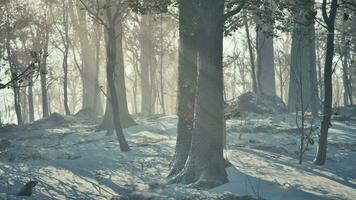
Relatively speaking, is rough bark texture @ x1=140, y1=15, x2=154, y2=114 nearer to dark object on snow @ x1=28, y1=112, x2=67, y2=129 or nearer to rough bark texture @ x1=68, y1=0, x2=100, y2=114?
rough bark texture @ x1=68, y1=0, x2=100, y2=114

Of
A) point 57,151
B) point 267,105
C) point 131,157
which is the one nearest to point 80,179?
point 131,157

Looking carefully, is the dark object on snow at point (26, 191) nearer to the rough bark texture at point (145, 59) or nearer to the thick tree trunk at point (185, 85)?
the thick tree trunk at point (185, 85)

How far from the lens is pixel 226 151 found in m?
15.9

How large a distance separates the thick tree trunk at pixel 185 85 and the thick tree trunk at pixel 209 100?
144 cm

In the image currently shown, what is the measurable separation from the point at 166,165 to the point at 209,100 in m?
3.96

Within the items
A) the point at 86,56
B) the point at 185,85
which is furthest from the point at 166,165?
the point at 86,56

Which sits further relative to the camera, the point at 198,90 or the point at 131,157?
the point at 131,157

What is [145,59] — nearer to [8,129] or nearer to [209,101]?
[8,129]

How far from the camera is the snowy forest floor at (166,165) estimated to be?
37.8 feet

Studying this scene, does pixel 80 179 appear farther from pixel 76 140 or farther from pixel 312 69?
pixel 312 69

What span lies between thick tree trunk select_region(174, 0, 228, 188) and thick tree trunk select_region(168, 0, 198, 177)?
56.7 inches

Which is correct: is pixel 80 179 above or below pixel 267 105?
below

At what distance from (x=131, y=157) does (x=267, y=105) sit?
1214cm

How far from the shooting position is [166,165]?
603 inches
